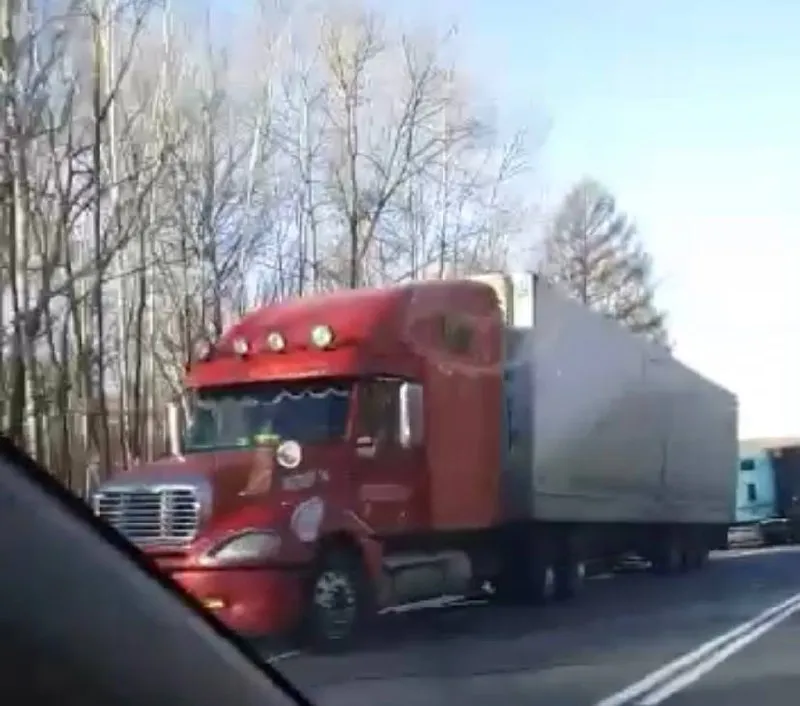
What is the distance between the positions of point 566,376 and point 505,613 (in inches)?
130

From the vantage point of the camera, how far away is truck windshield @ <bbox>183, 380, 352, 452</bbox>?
35.6 ft

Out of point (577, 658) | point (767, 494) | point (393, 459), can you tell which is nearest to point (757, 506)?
point (767, 494)

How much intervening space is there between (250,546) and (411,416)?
252 cm

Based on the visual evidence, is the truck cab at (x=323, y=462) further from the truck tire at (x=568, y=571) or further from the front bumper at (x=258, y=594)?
the truck tire at (x=568, y=571)

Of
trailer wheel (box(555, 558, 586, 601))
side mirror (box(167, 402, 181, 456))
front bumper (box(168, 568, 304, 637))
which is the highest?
side mirror (box(167, 402, 181, 456))

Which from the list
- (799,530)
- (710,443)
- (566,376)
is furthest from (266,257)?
(799,530)

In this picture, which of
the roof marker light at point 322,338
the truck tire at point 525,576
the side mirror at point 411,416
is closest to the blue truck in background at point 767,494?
the truck tire at point 525,576

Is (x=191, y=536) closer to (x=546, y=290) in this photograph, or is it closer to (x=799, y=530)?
(x=546, y=290)

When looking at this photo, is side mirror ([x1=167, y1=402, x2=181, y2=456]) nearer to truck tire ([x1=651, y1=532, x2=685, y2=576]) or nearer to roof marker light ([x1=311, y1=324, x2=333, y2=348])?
roof marker light ([x1=311, y1=324, x2=333, y2=348])

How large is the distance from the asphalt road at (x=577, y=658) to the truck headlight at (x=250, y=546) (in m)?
0.74

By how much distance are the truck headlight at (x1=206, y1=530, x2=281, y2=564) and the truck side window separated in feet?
5.15

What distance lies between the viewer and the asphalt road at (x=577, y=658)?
28.5ft

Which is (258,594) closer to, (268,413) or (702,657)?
(268,413)


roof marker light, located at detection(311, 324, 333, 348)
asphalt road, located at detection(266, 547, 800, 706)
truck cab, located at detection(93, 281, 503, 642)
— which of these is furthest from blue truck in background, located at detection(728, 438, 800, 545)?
roof marker light, located at detection(311, 324, 333, 348)
